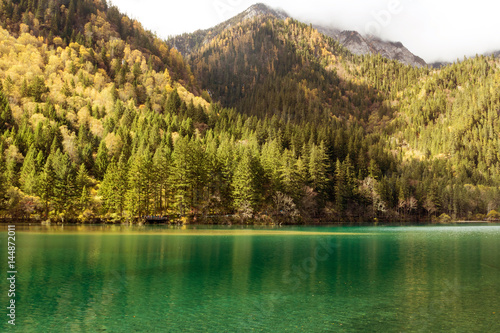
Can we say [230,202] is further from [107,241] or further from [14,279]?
[14,279]

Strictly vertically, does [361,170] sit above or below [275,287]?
above

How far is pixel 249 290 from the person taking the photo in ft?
95.8

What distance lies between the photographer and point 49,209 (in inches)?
4082

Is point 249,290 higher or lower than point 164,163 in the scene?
lower

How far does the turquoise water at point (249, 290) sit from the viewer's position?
22016 millimetres

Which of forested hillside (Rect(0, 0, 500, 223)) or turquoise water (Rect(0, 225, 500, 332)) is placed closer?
turquoise water (Rect(0, 225, 500, 332))

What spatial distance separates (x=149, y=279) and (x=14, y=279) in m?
10.0

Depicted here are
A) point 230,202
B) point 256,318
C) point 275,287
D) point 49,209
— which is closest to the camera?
point 256,318

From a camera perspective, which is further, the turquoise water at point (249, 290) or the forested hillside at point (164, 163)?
the forested hillside at point (164, 163)

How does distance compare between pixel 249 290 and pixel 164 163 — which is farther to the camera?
pixel 164 163

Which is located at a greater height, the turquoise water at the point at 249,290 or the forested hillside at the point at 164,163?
the forested hillside at the point at 164,163

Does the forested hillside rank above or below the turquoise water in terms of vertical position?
above

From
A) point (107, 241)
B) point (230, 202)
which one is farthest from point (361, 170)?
point (107, 241)

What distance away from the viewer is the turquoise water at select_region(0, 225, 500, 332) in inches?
867
